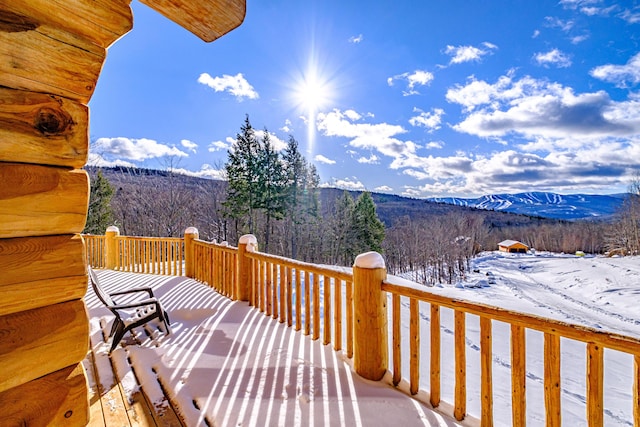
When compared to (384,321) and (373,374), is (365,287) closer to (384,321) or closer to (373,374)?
(384,321)

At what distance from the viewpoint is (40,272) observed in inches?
45.8

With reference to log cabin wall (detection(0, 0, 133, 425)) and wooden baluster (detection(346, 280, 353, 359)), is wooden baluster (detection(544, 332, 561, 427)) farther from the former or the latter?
log cabin wall (detection(0, 0, 133, 425))

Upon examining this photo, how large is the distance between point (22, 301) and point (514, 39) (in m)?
12.9

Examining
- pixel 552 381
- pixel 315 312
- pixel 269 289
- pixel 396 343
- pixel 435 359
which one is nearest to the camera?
pixel 552 381

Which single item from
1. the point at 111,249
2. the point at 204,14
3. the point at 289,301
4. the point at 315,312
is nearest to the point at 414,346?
the point at 315,312

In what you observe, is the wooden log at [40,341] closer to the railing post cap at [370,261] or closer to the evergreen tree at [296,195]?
the railing post cap at [370,261]

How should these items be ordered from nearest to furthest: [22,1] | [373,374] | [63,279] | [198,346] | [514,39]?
[22,1] → [63,279] → [373,374] → [198,346] → [514,39]

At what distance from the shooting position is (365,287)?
2.49m

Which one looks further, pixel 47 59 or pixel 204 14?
pixel 204 14

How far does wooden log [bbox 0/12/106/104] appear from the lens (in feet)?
3.49

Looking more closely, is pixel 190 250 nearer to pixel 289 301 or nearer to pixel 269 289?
pixel 269 289

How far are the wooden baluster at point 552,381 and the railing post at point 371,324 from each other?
1.13m

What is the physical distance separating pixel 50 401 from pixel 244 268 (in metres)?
3.18

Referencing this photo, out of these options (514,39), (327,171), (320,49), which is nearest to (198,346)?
(320,49)
